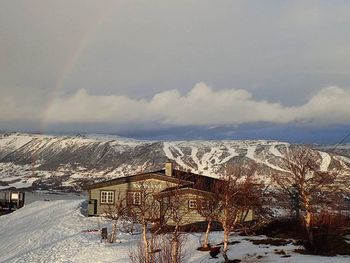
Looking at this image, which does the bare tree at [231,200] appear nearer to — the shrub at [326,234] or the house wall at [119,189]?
the shrub at [326,234]

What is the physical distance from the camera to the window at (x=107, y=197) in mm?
61688

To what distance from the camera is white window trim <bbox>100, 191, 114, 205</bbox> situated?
61.7 metres

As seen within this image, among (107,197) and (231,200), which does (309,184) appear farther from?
(107,197)

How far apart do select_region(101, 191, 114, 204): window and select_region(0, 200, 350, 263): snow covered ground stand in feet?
10.5

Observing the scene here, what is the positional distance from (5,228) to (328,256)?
46669 mm

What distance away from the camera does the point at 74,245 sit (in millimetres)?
44781

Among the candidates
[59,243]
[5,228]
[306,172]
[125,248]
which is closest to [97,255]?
[125,248]

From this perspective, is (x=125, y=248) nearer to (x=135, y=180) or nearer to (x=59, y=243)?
(x=59, y=243)

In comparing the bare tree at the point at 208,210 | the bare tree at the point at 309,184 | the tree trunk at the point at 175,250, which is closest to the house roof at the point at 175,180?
the bare tree at the point at 208,210

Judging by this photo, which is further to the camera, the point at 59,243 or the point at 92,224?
the point at 92,224

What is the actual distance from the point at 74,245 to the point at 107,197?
1720cm

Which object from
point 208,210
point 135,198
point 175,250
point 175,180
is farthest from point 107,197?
point 175,250

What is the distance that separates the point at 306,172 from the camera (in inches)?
1494

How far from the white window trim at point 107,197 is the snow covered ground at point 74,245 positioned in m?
3.18
